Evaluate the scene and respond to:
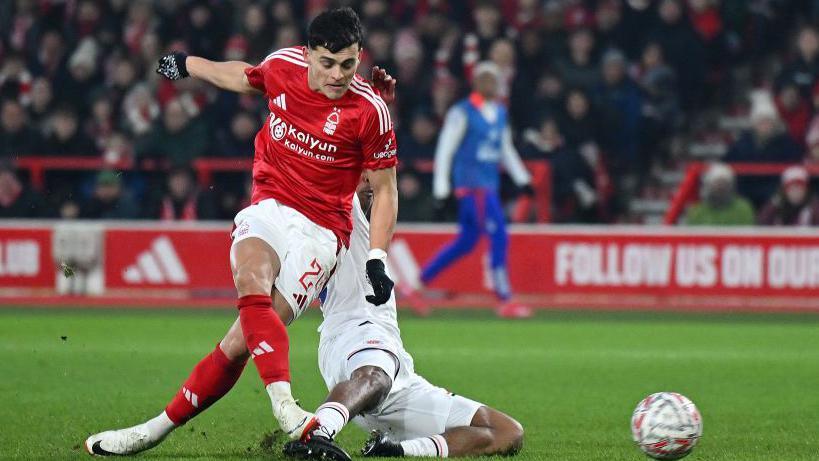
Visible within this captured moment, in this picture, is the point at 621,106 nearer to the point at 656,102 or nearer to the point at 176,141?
the point at 656,102

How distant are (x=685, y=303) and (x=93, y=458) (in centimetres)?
985

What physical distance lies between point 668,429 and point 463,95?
11.1 meters

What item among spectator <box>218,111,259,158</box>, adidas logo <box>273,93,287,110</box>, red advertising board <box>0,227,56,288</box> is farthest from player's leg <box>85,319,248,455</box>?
spectator <box>218,111,259,158</box>

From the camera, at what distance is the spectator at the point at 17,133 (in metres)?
16.0

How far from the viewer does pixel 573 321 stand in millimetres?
13594

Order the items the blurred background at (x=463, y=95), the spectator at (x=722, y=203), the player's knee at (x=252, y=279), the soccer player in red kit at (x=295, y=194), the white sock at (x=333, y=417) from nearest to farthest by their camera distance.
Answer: the white sock at (x=333, y=417) < the player's knee at (x=252, y=279) < the soccer player in red kit at (x=295, y=194) < the spectator at (x=722, y=203) < the blurred background at (x=463, y=95)

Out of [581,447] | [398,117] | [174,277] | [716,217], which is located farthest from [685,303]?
[581,447]

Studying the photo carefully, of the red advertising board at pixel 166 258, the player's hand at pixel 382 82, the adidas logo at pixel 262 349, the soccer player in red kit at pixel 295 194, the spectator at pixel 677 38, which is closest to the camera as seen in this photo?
the adidas logo at pixel 262 349

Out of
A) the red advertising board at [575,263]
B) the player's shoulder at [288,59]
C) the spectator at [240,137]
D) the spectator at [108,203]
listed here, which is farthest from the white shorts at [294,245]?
the spectator at [240,137]

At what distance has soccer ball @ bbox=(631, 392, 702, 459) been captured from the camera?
18.2 ft

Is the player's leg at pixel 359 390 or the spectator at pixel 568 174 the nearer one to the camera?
the player's leg at pixel 359 390

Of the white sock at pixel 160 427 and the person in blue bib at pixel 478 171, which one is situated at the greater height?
the white sock at pixel 160 427

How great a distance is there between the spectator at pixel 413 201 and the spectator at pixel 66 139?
3.55 m

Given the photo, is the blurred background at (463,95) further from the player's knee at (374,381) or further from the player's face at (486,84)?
the player's knee at (374,381)
